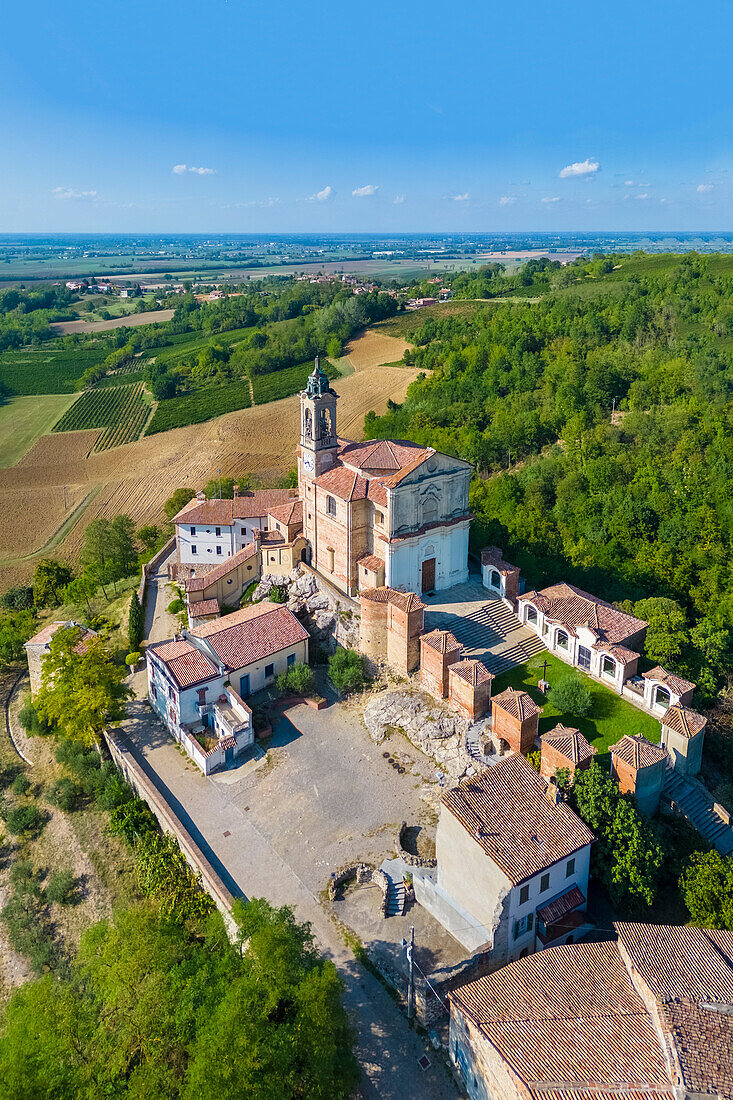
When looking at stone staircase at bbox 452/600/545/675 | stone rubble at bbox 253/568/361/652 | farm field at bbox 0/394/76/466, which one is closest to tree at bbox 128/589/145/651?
stone rubble at bbox 253/568/361/652

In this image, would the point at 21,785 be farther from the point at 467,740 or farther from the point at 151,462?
the point at 151,462

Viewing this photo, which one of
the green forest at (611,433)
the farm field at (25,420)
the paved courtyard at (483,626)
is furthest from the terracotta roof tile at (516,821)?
the farm field at (25,420)

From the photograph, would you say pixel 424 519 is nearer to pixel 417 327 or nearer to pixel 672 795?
pixel 672 795

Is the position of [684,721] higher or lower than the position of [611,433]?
lower

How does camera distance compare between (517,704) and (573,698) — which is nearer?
(517,704)

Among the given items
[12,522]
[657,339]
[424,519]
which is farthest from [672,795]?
[12,522]

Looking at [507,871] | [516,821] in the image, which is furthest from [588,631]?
[507,871]
